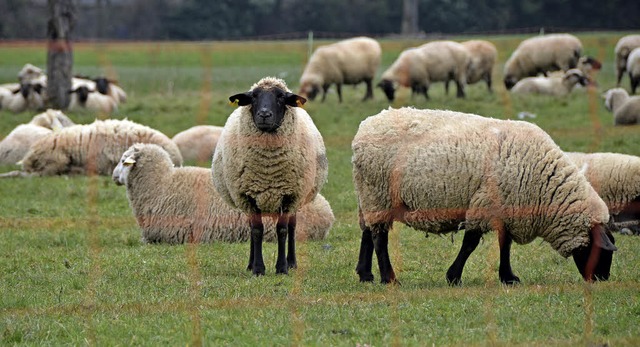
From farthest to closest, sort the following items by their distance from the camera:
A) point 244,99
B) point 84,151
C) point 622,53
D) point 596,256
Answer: point 622,53 → point 84,151 → point 244,99 → point 596,256

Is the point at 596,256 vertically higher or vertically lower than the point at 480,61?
lower

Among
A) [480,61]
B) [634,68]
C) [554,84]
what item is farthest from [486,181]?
[480,61]

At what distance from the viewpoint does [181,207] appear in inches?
385

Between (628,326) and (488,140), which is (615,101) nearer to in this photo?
(488,140)

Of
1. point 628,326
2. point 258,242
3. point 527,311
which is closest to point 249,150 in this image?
point 258,242

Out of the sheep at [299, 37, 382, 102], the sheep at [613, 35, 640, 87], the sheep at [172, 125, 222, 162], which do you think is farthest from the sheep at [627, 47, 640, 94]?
the sheep at [172, 125, 222, 162]

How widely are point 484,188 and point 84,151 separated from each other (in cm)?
830

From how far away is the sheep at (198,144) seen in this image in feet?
46.7

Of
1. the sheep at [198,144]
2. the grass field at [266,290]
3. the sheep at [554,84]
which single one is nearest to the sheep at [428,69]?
the sheep at [554,84]

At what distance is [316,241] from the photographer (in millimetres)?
9547

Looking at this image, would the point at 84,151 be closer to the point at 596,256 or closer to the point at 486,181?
the point at 486,181

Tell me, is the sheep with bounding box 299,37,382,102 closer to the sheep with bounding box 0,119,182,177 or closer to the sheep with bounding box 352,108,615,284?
the sheep with bounding box 0,119,182,177

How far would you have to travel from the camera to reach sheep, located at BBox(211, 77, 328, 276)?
787 centimetres

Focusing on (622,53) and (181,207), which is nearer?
(181,207)
